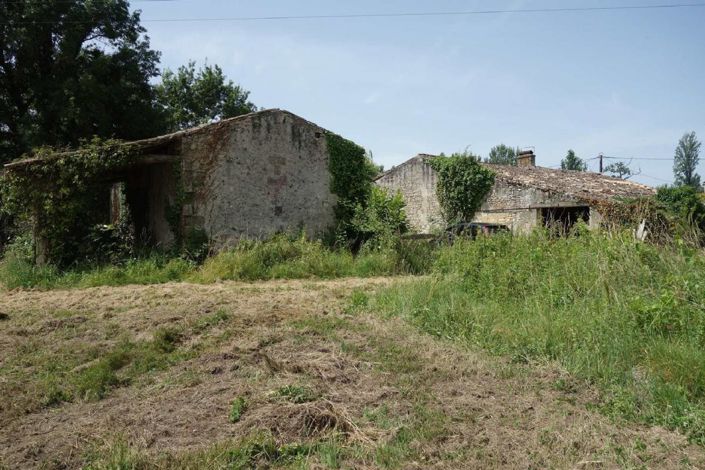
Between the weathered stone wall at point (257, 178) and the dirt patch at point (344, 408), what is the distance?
6.58m

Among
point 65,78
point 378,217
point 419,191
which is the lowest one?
point 378,217

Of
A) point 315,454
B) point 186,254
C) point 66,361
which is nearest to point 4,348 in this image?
point 66,361

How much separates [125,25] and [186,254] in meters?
17.1

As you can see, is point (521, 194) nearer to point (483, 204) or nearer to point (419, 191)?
point (483, 204)

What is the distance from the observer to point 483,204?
74.6ft

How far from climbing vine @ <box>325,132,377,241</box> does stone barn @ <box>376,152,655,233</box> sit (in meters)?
5.53

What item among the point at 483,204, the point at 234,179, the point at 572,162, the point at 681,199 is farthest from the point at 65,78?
the point at 572,162

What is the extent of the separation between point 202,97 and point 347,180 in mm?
21856

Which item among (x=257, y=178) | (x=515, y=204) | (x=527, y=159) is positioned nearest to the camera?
(x=257, y=178)

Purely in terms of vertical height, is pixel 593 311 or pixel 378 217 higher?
pixel 378 217

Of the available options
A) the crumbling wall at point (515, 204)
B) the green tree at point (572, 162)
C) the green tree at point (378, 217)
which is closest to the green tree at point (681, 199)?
the crumbling wall at point (515, 204)

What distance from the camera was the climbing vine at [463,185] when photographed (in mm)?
22438

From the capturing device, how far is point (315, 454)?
3535 millimetres

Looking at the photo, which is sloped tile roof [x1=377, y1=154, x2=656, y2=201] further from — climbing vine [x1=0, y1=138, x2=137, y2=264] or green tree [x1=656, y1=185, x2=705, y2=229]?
climbing vine [x1=0, y1=138, x2=137, y2=264]
